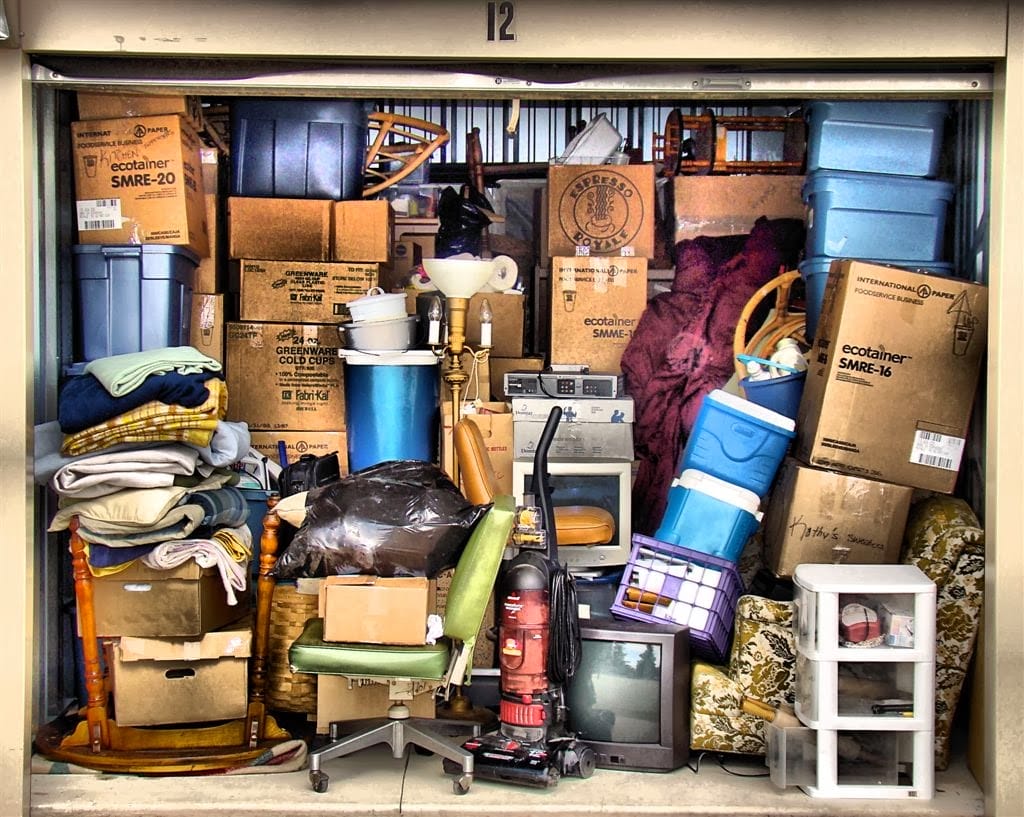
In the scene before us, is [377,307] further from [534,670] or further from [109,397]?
[534,670]

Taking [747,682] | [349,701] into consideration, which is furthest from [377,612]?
[747,682]

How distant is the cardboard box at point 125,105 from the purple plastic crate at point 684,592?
2.96m

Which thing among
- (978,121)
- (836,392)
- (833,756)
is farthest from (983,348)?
(833,756)

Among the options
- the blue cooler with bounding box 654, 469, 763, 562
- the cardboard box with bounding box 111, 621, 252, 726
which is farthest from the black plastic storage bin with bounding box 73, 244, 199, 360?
the blue cooler with bounding box 654, 469, 763, 562

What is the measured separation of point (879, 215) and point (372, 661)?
3207 millimetres

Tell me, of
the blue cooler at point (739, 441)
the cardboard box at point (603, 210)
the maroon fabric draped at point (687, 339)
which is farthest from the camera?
the cardboard box at point (603, 210)

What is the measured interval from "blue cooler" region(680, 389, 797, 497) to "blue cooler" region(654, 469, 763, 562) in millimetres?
88

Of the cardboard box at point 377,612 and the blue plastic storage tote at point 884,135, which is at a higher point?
the blue plastic storage tote at point 884,135

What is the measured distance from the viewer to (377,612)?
4.51 metres

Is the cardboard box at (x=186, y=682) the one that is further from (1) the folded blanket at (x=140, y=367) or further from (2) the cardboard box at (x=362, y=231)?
(2) the cardboard box at (x=362, y=231)

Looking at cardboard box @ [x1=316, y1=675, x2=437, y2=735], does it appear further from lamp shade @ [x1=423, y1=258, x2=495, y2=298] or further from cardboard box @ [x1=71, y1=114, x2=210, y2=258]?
cardboard box @ [x1=71, y1=114, x2=210, y2=258]

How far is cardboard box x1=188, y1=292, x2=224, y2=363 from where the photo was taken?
6.30 metres

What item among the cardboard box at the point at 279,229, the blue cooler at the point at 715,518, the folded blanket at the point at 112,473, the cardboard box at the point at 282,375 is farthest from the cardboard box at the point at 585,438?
the folded blanket at the point at 112,473

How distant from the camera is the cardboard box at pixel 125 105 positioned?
19.0ft
